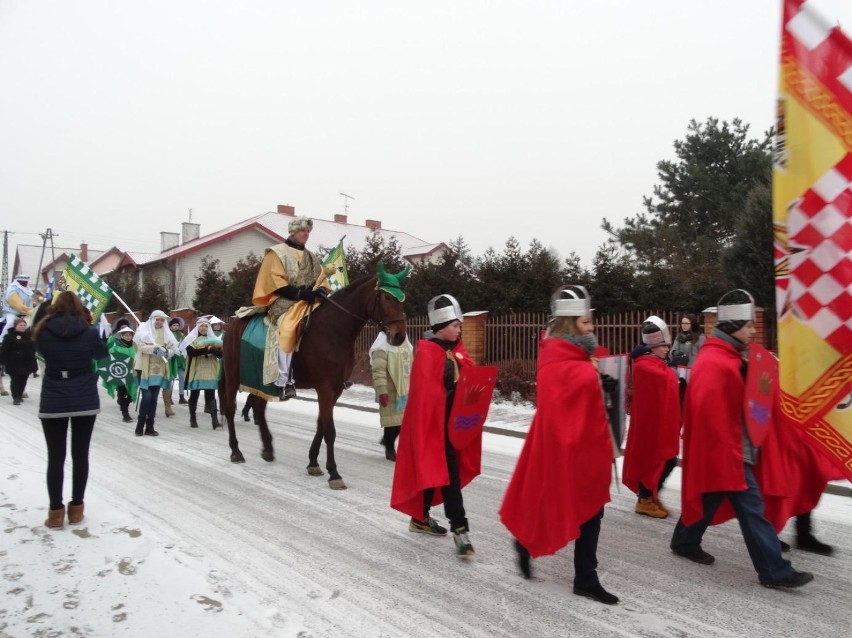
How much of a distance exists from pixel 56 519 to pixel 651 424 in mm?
4954

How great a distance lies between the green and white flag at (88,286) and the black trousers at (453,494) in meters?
8.81

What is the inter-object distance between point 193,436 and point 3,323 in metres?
9.17

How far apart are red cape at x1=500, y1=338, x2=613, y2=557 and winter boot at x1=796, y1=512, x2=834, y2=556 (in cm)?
A: 208

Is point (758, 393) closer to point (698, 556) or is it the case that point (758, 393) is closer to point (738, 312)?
point (738, 312)

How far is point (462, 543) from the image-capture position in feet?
15.5

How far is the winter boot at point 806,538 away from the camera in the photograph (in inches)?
197

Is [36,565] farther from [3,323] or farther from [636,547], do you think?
[3,323]

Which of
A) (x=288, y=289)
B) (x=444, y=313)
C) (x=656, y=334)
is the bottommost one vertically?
(x=656, y=334)

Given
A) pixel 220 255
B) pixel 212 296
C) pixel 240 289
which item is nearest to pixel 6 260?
pixel 220 255

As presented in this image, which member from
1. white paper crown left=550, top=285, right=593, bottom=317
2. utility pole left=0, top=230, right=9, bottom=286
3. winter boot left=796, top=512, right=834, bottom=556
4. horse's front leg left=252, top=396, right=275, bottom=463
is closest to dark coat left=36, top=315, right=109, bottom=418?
horse's front leg left=252, top=396, right=275, bottom=463

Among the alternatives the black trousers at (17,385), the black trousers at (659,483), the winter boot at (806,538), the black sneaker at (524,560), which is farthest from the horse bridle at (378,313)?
the black trousers at (17,385)

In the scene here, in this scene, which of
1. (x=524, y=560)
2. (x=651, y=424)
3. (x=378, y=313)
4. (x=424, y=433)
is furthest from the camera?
(x=378, y=313)

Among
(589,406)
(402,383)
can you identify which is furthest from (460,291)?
(589,406)

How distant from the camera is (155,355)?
1134 cm
